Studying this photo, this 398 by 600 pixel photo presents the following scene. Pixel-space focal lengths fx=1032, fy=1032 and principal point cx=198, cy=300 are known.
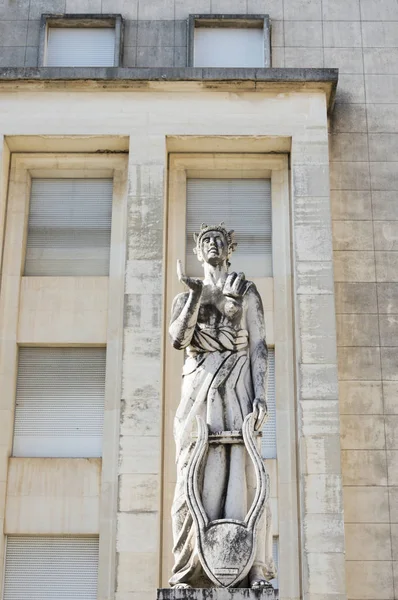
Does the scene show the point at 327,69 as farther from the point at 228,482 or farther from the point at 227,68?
the point at 228,482

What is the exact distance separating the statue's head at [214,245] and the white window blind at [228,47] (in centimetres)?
1172

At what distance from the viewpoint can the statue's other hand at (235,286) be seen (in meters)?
13.1

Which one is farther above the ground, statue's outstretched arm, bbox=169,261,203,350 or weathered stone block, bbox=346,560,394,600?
statue's outstretched arm, bbox=169,261,203,350

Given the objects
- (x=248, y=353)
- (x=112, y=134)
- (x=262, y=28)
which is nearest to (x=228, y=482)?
(x=248, y=353)

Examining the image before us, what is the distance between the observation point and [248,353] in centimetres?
1302

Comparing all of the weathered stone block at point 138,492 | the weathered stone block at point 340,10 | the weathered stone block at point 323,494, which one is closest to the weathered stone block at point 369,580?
the weathered stone block at point 323,494

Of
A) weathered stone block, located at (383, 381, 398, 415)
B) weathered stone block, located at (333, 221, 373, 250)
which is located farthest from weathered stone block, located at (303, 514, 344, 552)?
weathered stone block, located at (333, 221, 373, 250)

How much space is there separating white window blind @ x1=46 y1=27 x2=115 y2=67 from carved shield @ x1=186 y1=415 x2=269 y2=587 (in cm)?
1504

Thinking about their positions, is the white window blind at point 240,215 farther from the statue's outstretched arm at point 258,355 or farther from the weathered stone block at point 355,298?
the statue's outstretched arm at point 258,355

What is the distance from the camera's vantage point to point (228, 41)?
2495 centimetres

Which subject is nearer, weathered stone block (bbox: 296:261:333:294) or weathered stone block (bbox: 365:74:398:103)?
weathered stone block (bbox: 296:261:333:294)

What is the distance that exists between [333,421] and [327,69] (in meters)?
7.87

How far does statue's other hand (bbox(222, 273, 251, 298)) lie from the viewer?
43.1ft

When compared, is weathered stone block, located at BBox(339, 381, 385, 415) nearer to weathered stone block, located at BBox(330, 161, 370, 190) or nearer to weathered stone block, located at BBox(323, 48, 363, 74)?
weathered stone block, located at BBox(330, 161, 370, 190)
